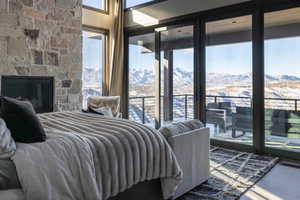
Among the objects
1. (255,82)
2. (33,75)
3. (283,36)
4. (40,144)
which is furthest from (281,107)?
(33,75)

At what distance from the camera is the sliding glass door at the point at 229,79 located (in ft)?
14.0

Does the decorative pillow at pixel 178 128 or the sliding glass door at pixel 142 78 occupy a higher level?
the sliding glass door at pixel 142 78

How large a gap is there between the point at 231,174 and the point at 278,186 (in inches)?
21.7

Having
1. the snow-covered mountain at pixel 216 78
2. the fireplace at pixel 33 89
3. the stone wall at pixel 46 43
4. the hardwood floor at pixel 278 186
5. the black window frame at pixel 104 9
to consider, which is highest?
the black window frame at pixel 104 9

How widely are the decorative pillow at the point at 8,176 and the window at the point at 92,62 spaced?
4487 millimetres

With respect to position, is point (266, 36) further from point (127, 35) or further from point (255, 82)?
point (127, 35)

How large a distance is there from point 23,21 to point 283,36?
4.41 metres

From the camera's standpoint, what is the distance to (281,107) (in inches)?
155

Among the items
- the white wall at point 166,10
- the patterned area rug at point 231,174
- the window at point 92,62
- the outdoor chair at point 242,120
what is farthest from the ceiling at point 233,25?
the patterned area rug at point 231,174

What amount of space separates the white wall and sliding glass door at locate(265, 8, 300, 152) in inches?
32.4

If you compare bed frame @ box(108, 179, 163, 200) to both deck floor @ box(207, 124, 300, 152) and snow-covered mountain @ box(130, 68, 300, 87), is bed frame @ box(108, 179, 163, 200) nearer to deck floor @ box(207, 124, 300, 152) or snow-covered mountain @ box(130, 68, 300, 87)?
deck floor @ box(207, 124, 300, 152)

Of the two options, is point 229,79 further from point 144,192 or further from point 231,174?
point 144,192

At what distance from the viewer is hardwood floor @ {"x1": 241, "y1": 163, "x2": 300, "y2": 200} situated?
2486 mm

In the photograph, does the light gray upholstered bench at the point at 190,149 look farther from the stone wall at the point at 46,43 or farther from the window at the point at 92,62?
the window at the point at 92,62
